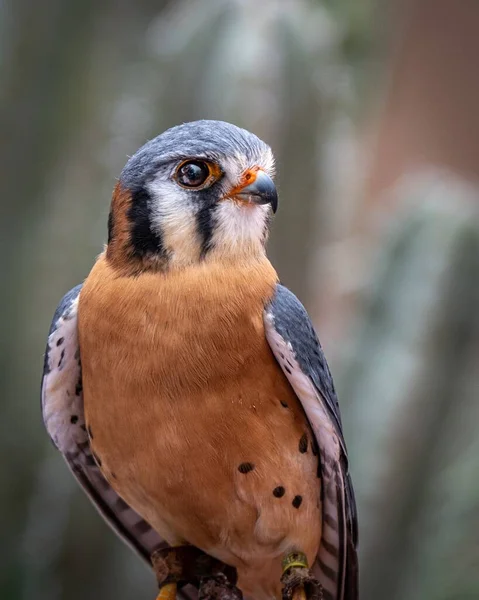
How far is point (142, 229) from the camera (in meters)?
2.09

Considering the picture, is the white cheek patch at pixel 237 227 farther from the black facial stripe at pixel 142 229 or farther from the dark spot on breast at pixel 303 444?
the dark spot on breast at pixel 303 444

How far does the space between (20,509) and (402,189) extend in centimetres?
185

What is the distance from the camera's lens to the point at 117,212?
7.00 feet

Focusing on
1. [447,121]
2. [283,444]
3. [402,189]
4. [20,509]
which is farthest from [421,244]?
[447,121]

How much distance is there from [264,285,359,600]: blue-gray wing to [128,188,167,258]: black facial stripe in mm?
265

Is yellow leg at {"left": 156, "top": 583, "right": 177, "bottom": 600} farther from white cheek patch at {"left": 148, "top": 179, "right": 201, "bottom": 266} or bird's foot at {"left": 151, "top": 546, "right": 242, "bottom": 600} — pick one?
white cheek patch at {"left": 148, "top": 179, "right": 201, "bottom": 266}

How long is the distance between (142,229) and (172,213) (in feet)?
0.25

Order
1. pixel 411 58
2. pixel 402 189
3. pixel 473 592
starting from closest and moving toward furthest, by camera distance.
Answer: pixel 473 592 → pixel 402 189 → pixel 411 58

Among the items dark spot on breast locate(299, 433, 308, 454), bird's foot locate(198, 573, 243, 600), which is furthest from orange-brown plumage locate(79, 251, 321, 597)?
bird's foot locate(198, 573, 243, 600)

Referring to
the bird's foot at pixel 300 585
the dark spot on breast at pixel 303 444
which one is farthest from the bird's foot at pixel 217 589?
the dark spot on breast at pixel 303 444

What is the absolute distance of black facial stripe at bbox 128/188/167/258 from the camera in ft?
6.82

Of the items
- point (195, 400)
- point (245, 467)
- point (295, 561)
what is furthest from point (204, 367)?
point (295, 561)

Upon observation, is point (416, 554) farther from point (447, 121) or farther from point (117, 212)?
point (447, 121)

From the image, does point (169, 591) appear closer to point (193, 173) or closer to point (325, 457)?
point (325, 457)
